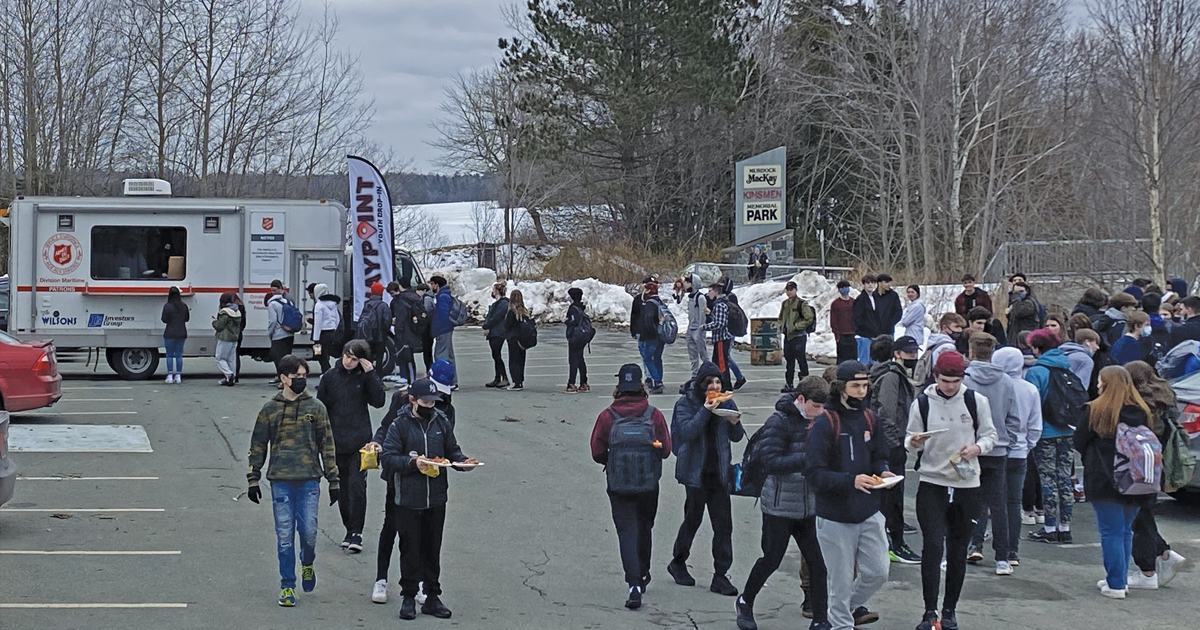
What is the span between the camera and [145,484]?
40.9ft

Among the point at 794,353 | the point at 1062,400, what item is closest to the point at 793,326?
the point at 794,353

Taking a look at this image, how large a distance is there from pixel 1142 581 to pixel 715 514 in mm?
3165

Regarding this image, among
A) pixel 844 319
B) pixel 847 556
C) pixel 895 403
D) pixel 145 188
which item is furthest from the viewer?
pixel 145 188

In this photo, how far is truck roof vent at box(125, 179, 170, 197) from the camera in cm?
2194

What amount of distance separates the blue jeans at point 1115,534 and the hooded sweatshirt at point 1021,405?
0.69 m

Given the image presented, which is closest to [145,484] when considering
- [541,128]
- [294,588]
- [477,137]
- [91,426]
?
[91,426]

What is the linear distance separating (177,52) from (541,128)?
40.1 feet

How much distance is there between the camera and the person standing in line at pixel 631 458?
8156 millimetres

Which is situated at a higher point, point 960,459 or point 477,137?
point 477,137

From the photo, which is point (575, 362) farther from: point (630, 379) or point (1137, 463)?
point (1137, 463)

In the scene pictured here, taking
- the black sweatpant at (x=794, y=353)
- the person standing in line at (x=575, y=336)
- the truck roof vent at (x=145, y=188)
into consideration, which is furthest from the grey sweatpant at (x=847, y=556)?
the truck roof vent at (x=145, y=188)

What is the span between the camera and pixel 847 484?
694 centimetres

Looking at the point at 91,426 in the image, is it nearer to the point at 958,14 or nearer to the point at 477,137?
the point at 958,14

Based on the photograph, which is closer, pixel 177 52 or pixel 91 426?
pixel 91 426
